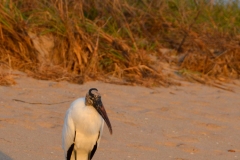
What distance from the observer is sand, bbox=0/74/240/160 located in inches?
201

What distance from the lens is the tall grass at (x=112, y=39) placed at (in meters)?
7.50

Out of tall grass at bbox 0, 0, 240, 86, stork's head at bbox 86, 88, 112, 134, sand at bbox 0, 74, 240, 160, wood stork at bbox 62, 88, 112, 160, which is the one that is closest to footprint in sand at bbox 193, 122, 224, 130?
sand at bbox 0, 74, 240, 160

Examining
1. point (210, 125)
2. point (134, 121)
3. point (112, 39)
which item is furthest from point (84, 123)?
point (112, 39)

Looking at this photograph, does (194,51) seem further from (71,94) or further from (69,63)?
(71,94)

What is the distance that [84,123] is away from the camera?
179 inches

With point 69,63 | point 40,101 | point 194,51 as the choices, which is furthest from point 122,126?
point 194,51

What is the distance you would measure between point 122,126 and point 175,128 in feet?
1.81

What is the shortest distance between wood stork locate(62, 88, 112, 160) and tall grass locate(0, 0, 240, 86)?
8.50ft

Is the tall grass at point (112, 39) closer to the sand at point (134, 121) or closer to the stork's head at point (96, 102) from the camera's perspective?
the sand at point (134, 121)

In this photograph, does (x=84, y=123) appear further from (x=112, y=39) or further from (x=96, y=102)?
(x=112, y=39)

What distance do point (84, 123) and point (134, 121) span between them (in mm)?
1579

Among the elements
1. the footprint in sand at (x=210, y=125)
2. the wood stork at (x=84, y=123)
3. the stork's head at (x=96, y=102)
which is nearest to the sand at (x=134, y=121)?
the footprint in sand at (x=210, y=125)

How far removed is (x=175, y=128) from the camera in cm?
599

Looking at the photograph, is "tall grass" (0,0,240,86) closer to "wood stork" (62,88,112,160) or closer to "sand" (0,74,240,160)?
"sand" (0,74,240,160)
